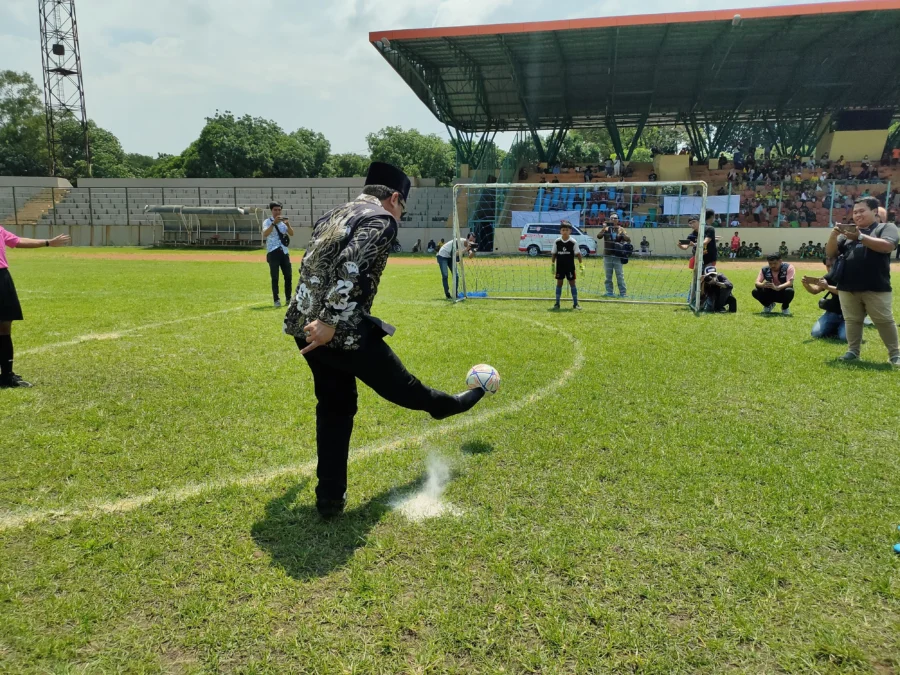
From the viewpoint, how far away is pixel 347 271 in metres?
2.97

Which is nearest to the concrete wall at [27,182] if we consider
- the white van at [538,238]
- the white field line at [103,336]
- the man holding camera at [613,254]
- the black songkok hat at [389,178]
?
the white van at [538,238]

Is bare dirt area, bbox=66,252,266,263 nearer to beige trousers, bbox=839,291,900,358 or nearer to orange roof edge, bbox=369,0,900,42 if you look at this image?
orange roof edge, bbox=369,0,900,42

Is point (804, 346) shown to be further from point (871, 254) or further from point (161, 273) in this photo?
point (161, 273)

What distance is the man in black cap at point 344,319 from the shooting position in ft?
9.81

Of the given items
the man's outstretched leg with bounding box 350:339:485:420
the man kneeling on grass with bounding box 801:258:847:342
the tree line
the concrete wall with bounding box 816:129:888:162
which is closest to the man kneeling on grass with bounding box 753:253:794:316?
the man kneeling on grass with bounding box 801:258:847:342

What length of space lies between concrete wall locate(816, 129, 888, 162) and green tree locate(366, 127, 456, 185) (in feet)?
153

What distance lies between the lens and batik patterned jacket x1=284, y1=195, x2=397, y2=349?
2.98 metres

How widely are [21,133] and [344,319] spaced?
77190 millimetres

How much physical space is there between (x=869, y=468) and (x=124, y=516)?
4.77 m

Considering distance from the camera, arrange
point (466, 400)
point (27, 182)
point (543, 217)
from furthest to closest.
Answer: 1. point (27, 182)
2. point (543, 217)
3. point (466, 400)

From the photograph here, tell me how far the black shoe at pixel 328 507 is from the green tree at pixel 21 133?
241 feet

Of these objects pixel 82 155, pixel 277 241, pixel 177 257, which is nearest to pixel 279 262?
pixel 277 241

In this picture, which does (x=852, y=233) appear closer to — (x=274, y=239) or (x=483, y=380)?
(x=483, y=380)

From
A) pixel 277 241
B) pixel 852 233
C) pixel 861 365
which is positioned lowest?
pixel 861 365
